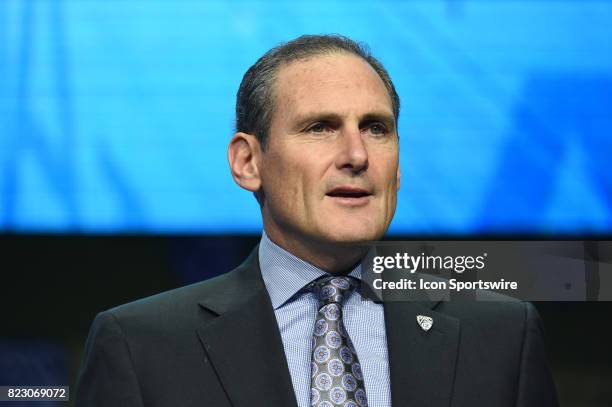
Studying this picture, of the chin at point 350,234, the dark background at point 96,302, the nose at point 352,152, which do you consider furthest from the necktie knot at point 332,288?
the dark background at point 96,302

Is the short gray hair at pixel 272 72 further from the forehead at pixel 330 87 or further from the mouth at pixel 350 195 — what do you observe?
A: the mouth at pixel 350 195

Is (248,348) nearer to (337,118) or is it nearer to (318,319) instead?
(318,319)

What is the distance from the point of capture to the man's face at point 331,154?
1.79 m

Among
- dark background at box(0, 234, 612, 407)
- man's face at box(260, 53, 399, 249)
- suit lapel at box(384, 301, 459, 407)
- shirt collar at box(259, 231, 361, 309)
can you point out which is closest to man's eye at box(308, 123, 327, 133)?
man's face at box(260, 53, 399, 249)

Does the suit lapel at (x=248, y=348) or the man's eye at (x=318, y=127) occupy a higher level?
the man's eye at (x=318, y=127)

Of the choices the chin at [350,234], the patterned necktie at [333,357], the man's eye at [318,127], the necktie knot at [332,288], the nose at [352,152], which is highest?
the man's eye at [318,127]

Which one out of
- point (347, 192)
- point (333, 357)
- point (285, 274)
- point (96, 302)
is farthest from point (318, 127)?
point (96, 302)

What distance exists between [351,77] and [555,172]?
1.34m

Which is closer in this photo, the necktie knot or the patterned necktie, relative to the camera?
the patterned necktie

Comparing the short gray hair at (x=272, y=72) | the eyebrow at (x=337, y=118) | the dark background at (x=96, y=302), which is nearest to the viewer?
the eyebrow at (x=337, y=118)

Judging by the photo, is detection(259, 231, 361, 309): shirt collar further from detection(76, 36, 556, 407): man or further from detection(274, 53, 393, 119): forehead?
detection(274, 53, 393, 119): forehead

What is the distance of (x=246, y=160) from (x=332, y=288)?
0.36 m

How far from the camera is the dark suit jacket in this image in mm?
1715

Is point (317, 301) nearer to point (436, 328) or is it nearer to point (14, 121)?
point (436, 328)
